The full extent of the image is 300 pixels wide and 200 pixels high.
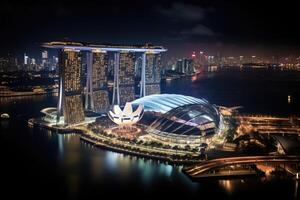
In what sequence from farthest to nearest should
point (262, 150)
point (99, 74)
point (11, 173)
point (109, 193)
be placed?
1. point (99, 74)
2. point (262, 150)
3. point (11, 173)
4. point (109, 193)

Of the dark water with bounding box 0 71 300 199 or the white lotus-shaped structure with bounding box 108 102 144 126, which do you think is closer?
the dark water with bounding box 0 71 300 199

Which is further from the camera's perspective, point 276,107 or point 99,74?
point 276,107

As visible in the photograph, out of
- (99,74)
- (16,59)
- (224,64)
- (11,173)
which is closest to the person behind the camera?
(11,173)

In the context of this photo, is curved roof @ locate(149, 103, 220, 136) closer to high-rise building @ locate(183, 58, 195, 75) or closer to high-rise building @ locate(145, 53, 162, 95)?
high-rise building @ locate(145, 53, 162, 95)

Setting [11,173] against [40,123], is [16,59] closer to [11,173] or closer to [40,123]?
[40,123]

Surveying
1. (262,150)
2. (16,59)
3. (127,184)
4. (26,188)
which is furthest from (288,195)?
(16,59)

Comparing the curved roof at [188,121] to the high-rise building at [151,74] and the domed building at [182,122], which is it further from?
the high-rise building at [151,74]

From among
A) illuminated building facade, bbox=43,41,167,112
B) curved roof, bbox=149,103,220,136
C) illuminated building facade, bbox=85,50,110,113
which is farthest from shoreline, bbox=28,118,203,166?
illuminated building facade, bbox=85,50,110,113

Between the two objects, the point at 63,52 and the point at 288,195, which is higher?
the point at 63,52
